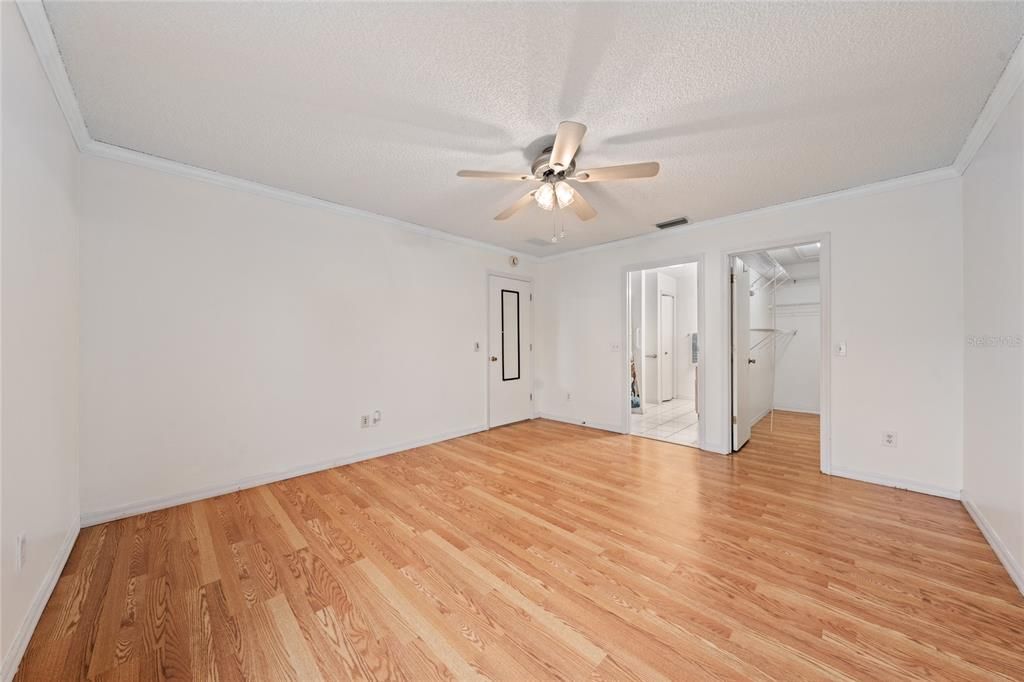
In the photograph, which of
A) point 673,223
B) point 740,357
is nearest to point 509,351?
point 673,223

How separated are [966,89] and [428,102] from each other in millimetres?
2776

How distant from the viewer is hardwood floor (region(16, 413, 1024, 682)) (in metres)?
1.36

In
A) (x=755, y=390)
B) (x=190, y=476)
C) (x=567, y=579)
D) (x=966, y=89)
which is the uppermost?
(x=966, y=89)

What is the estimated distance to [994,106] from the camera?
1.92m

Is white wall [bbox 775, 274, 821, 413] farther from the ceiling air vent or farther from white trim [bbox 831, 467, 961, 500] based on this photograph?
the ceiling air vent

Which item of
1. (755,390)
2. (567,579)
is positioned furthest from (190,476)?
(755,390)

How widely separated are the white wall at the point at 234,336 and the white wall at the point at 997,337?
13.8ft

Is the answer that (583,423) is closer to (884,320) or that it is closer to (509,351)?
(509,351)

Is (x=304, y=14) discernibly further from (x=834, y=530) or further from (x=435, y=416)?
(x=834, y=530)

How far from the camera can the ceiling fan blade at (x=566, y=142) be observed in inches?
70.6

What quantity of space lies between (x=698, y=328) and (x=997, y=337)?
1.97m

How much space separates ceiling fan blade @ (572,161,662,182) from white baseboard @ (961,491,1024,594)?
2.62 meters

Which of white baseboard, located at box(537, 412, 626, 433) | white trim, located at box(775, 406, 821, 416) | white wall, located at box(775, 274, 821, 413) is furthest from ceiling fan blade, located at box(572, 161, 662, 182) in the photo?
white trim, located at box(775, 406, 821, 416)

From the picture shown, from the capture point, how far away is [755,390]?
4.84m
